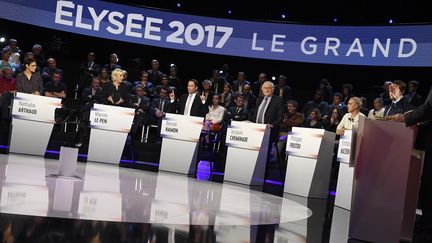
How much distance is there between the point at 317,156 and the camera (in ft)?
26.3

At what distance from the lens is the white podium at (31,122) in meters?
8.99

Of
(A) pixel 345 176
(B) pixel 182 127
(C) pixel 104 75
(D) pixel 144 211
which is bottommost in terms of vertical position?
(D) pixel 144 211

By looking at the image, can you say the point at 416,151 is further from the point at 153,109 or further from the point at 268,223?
the point at 153,109

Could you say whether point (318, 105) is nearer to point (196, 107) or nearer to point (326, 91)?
point (326, 91)

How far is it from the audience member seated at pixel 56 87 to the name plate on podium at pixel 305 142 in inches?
177

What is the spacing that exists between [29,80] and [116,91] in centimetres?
145

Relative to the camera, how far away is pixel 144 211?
15.1ft

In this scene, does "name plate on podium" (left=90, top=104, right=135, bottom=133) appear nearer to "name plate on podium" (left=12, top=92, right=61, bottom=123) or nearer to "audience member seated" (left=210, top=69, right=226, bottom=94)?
"name plate on podium" (left=12, top=92, right=61, bottom=123)

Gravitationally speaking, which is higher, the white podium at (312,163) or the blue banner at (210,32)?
the blue banner at (210,32)

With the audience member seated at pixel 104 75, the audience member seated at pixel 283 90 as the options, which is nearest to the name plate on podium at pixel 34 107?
the audience member seated at pixel 104 75

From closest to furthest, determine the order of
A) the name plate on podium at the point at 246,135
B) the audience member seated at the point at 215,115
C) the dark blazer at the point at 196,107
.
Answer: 1. the name plate on podium at the point at 246,135
2. the audience member seated at the point at 215,115
3. the dark blazer at the point at 196,107

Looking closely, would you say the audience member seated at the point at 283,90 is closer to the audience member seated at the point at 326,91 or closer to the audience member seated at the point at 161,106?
the audience member seated at the point at 326,91

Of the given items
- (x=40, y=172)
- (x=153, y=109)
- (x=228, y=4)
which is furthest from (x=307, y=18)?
(x=40, y=172)

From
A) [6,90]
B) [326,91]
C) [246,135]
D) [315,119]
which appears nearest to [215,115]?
[246,135]
